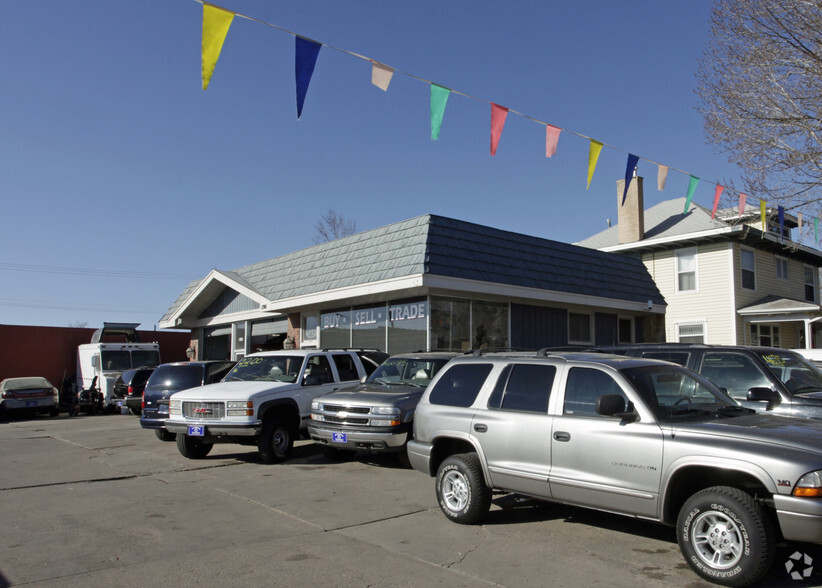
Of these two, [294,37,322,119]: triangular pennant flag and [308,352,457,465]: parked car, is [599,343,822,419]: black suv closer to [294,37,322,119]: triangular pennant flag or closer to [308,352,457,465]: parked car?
[308,352,457,465]: parked car

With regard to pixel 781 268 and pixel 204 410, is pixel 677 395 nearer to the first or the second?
pixel 204 410

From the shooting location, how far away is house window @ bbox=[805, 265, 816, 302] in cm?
2828

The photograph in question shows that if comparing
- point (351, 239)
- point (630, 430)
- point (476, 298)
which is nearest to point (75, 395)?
point (351, 239)

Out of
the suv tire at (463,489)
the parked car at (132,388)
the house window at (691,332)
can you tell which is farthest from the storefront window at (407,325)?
the house window at (691,332)

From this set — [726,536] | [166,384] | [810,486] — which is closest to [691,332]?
[166,384]

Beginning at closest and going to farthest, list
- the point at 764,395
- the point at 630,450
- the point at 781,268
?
the point at 630,450 < the point at 764,395 < the point at 781,268

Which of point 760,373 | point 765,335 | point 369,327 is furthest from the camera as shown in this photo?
point 765,335

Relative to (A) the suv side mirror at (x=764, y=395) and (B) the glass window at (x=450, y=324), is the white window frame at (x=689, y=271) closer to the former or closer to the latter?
(B) the glass window at (x=450, y=324)

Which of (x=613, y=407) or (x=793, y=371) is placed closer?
(x=613, y=407)

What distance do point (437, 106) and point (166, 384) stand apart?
799cm

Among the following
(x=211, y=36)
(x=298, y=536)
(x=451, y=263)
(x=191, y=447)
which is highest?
(x=211, y=36)

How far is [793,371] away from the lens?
28.7ft

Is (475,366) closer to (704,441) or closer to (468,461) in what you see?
(468,461)

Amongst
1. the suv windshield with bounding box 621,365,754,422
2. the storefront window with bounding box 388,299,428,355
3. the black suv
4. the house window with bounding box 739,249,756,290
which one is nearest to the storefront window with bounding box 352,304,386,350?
the storefront window with bounding box 388,299,428,355
